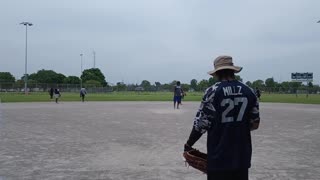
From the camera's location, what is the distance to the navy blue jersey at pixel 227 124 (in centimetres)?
405

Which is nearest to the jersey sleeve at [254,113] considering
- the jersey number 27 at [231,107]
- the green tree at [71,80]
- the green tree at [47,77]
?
the jersey number 27 at [231,107]

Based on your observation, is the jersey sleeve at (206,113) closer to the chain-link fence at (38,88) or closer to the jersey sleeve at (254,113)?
the jersey sleeve at (254,113)

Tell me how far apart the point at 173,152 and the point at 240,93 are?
638 cm

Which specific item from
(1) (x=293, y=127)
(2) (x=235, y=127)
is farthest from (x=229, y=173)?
(1) (x=293, y=127)

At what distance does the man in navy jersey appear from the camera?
4047 millimetres

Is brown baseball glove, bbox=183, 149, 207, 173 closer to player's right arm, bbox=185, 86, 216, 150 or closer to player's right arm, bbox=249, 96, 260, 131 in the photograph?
player's right arm, bbox=185, 86, 216, 150

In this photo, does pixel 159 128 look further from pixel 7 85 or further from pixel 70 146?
pixel 7 85

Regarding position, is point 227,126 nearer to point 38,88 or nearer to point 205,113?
point 205,113

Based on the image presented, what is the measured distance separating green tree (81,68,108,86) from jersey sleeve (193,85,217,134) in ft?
487

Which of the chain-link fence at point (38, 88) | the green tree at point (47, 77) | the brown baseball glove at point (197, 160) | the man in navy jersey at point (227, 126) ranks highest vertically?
the green tree at point (47, 77)

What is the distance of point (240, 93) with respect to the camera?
4.10m

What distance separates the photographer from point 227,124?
4.05 m

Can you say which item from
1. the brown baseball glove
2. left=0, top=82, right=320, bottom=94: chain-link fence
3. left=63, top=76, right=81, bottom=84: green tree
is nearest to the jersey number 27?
the brown baseball glove

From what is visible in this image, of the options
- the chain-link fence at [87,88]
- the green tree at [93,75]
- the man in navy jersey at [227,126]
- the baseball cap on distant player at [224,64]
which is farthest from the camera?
the green tree at [93,75]
